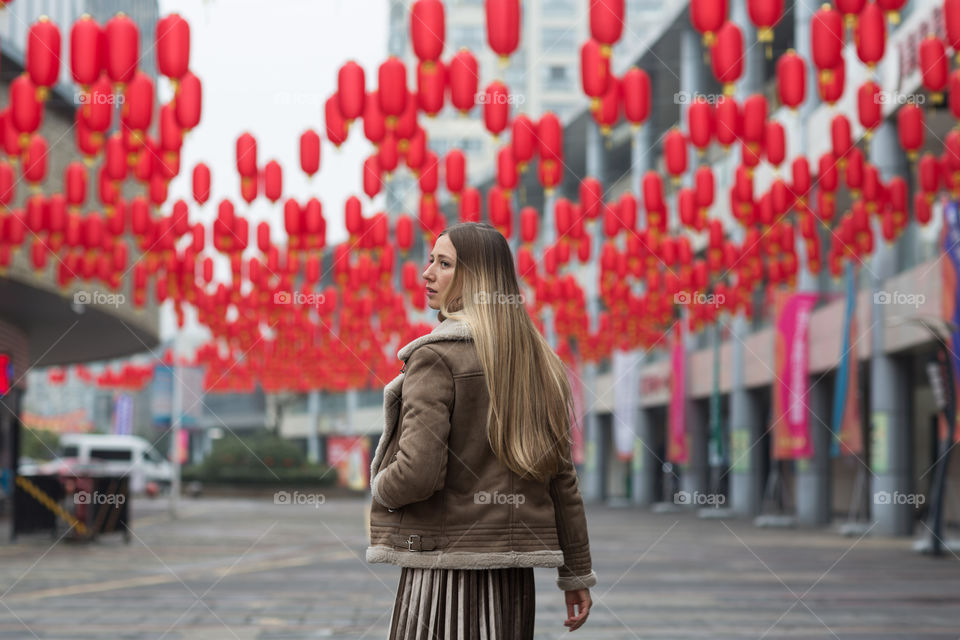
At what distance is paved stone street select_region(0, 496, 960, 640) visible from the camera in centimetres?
902

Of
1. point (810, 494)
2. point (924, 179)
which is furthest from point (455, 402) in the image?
point (810, 494)

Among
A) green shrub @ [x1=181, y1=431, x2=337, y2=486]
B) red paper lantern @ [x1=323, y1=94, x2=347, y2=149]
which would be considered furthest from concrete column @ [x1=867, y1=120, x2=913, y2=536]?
green shrub @ [x1=181, y1=431, x2=337, y2=486]

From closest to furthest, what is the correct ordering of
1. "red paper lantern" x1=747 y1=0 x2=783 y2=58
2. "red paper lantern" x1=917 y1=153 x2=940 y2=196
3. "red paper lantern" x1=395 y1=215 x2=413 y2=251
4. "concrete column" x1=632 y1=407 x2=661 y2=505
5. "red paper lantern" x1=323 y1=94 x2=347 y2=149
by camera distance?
"red paper lantern" x1=747 y1=0 x2=783 y2=58 → "red paper lantern" x1=323 y1=94 x2=347 y2=149 → "red paper lantern" x1=917 y1=153 x2=940 y2=196 → "red paper lantern" x1=395 y1=215 x2=413 y2=251 → "concrete column" x1=632 y1=407 x2=661 y2=505

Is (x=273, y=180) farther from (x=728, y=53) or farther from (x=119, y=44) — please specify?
(x=728, y=53)

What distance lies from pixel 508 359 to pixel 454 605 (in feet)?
2.00

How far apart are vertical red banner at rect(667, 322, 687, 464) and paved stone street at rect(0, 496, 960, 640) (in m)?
11.1

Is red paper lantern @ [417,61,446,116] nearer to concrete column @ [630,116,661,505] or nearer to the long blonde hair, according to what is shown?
the long blonde hair

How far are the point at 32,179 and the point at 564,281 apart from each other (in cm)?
1347

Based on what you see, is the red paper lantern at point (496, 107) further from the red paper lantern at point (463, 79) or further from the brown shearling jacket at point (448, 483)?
the brown shearling jacket at point (448, 483)

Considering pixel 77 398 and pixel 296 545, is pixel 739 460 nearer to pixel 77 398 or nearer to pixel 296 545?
pixel 296 545

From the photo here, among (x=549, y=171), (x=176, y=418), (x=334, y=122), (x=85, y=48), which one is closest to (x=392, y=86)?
(x=334, y=122)

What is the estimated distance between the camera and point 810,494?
2702 centimetres

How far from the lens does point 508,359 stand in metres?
3.12

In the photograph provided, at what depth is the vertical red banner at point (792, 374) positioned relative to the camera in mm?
23609
